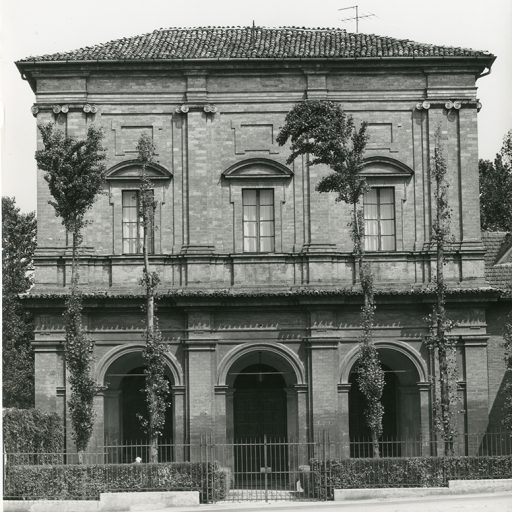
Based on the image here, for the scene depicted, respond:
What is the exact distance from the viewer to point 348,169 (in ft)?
98.2

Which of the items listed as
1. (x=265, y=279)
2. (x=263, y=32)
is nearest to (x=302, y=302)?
(x=265, y=279)

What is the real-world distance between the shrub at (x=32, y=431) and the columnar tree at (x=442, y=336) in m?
10.0

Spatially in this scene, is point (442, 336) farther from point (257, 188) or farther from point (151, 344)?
point (151, 344)

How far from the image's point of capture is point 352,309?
3212 centimetres

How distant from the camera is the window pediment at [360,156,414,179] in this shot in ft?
108

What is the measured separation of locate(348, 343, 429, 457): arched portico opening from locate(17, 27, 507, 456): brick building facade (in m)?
0.11

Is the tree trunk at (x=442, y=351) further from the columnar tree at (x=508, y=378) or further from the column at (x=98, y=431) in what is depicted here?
the column at (x=98, y=431)

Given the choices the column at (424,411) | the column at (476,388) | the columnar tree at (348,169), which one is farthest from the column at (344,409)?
the column at (476,388)

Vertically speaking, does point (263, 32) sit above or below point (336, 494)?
above

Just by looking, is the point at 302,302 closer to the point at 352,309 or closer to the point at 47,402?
the point at 352,309

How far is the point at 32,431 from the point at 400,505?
31.0 ft

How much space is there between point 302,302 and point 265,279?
54.7 inches

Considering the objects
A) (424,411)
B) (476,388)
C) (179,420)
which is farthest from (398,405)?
(179,420)

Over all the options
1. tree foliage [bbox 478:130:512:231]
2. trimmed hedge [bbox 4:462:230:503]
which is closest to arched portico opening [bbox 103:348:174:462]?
trimmed hedge [bbox 4:462:230:503]
